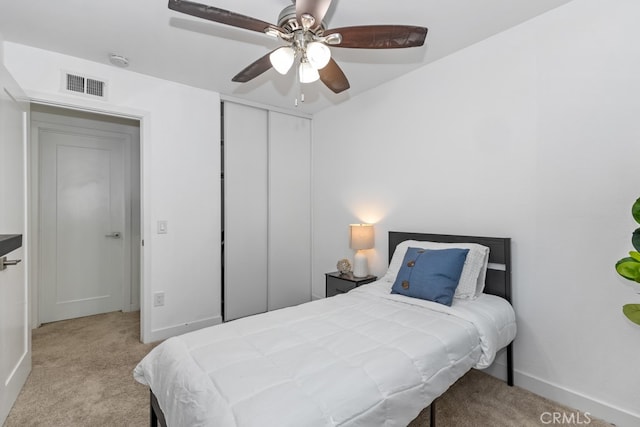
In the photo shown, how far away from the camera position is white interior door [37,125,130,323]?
3.54m

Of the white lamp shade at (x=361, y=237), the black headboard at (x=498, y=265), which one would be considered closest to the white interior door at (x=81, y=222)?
the white lamp shade at (x=361, y=237)

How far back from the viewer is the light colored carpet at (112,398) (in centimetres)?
185

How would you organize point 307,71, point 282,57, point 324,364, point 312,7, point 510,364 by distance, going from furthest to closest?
point 510,364
point 307,71
point 282,57
point 312,7
point 324,364

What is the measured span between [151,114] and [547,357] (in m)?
3.64

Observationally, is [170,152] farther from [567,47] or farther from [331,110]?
[567,47]

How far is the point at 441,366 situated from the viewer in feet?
4.88

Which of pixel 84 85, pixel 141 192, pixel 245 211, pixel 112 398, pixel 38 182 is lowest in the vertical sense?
pixel 112 398

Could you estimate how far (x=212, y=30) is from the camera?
88.4 inches

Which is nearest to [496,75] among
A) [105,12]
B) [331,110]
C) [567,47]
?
[567,47]

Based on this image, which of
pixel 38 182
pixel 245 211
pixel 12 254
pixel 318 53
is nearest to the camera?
pixel 318 53

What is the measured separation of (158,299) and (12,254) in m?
1.19

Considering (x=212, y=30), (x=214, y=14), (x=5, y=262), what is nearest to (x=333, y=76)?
(x=214, y=14)

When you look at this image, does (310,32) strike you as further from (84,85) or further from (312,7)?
(84,85)

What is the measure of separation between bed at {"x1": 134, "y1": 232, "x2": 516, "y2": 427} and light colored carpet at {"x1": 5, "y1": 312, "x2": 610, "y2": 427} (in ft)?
0.83
